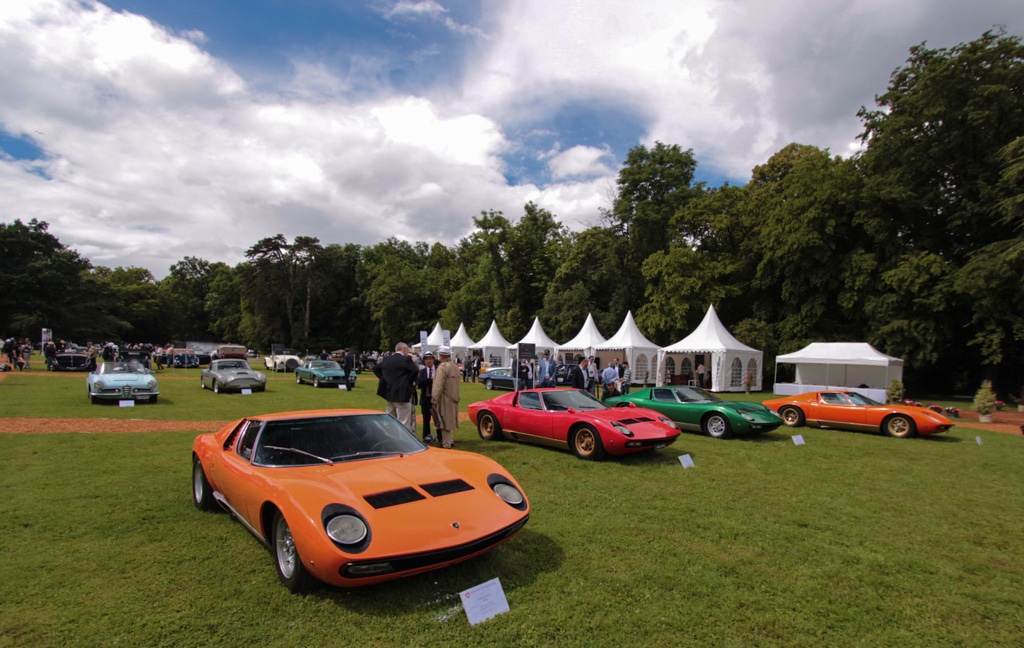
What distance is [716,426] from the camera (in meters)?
10.8

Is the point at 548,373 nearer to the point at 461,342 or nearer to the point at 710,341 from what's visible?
the point at 710,341

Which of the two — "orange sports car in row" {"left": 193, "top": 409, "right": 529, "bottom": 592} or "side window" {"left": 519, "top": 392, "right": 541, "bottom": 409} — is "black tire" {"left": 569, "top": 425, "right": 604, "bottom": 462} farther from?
"orange sports car in row" {"left": 193, "top": 409, "right": 529, "bottom": 592}

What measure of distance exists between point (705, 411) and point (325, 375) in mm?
17166

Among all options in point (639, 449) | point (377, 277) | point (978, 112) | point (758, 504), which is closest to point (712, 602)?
point (758, 504)

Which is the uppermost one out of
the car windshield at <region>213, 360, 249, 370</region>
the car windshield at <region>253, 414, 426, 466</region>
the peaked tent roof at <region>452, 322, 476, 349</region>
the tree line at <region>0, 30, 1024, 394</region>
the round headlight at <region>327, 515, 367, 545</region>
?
the tree line at <region>0, 30, 1024, 394</region>

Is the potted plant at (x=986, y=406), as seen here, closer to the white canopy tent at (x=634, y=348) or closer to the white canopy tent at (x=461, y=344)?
the white canopy tent at (x=634, y=348)

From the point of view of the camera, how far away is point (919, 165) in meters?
26.2

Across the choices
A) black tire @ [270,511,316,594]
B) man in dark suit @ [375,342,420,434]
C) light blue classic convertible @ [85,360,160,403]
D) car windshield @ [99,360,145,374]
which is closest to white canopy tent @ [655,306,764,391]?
man in dark suit @ [375,342,420,434]

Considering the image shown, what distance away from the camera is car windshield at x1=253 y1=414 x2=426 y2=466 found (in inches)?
165

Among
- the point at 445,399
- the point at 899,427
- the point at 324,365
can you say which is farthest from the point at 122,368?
the point at 899,427

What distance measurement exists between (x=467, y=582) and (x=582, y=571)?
0.91 metres

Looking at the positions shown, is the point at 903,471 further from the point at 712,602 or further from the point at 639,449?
the point at 712,602

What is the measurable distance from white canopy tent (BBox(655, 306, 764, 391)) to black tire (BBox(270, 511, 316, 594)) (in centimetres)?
2397

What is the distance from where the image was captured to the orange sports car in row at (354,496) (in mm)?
3164
